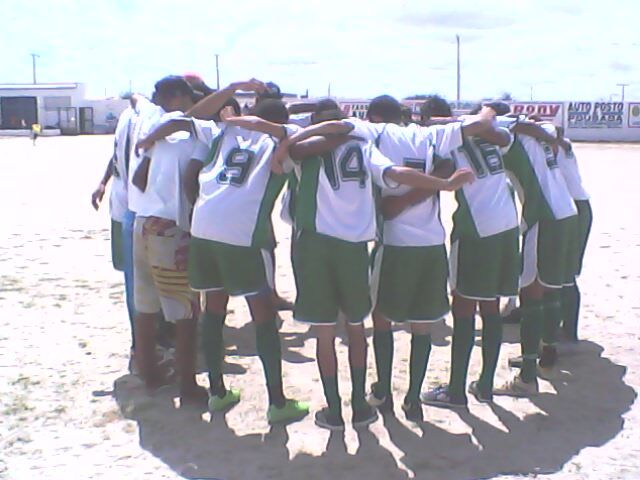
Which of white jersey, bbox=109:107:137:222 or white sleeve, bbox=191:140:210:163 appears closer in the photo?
white sleeve, bbox=191:140:210:163

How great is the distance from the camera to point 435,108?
244 inches

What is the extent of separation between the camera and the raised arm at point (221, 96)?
560 centimetres

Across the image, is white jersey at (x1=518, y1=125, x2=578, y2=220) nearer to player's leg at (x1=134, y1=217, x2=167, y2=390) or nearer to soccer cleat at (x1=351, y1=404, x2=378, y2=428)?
soccer cleat at (x1=351, y1=404, x2=378, y2=428)

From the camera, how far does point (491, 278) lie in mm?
5488

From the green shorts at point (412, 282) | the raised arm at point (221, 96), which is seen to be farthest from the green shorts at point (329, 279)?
the raised arm at point (221, 96)

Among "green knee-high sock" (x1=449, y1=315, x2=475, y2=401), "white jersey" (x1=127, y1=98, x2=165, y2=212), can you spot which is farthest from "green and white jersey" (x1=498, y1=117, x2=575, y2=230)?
"white jersey" (x1=127, y1=98, x2=165, y2=212)

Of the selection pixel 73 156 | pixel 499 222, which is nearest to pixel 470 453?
pixel 499 222

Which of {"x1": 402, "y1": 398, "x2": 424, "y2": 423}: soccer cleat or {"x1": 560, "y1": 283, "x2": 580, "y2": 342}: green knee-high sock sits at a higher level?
{"x1": 560, "y1": 283, "x2": 580, "y2": 342}: green knee-high sock

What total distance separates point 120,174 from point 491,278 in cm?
275

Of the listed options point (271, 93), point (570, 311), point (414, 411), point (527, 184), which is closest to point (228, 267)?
point (414, 411)

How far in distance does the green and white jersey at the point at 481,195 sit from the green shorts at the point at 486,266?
0.06 metres

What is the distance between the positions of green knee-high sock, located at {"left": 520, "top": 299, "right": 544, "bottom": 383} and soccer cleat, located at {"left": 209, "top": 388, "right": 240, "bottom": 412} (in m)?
1.96

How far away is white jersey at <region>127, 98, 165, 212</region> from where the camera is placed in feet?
18.9

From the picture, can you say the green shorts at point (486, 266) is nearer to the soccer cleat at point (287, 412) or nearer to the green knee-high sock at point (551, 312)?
the green knee-high sock at point (551, 312)
